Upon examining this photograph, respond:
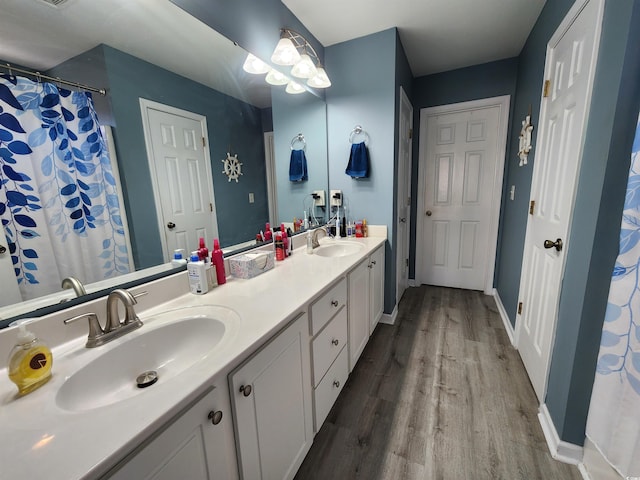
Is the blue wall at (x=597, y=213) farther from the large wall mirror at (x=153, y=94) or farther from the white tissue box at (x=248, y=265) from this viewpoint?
the large wall mirror at (x=153, y=94)

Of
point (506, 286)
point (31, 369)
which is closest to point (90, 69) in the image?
point (31, 369)

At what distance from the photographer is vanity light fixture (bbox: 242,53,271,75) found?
5.04ft

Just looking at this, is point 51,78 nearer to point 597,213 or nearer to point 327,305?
point 327,305

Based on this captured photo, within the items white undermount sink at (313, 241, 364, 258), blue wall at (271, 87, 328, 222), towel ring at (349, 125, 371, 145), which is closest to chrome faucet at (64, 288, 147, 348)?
blue wall at (271, 87, 328, 222)

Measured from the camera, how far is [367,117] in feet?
7.17

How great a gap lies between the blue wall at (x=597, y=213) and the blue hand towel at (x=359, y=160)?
1317 millimetres

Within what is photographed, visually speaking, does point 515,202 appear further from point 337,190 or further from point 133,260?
point 133,260

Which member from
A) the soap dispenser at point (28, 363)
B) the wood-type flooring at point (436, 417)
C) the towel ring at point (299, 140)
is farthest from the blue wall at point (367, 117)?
the soap dispenser at point (28, 363)

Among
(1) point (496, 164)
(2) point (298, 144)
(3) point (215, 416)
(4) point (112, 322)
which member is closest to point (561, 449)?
(3) point (215, 416)

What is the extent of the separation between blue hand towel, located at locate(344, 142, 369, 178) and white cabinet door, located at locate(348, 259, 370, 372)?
79 cm

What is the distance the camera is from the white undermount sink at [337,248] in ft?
6.58

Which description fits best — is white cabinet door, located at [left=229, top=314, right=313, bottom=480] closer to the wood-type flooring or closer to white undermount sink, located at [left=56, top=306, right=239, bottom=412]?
white undermount sink, located at [left=56, top=306, right=239, bottom=412]

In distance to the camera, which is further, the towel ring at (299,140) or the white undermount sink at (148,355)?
the towel ring at (299,140)

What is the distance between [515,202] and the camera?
2.30 meters
